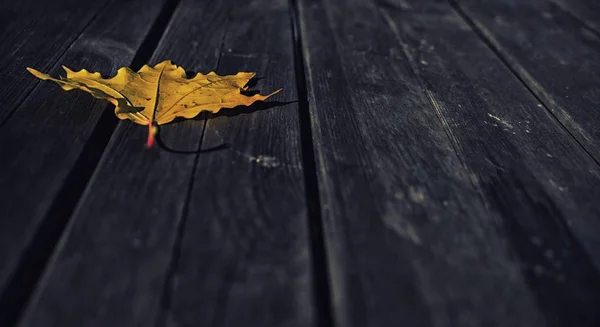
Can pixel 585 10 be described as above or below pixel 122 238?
below

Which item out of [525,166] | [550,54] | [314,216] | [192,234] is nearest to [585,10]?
[550,54]

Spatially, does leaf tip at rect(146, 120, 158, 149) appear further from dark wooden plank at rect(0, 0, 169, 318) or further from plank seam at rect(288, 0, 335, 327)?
plank seam at rect(288, 0, 335, 327)

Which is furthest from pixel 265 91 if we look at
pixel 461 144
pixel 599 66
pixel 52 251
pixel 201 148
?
pixel 599 66

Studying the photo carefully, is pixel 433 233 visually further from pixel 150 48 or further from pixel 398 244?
pixel 150 48

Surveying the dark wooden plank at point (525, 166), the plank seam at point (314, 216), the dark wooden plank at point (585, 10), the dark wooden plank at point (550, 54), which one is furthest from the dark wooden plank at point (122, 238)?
the dark wooden plank at point (585, 10)

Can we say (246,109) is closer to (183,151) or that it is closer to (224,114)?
(224,114)
